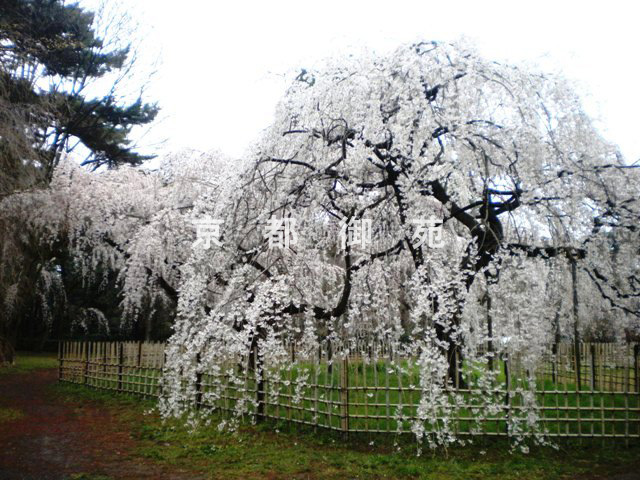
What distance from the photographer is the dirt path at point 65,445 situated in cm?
543

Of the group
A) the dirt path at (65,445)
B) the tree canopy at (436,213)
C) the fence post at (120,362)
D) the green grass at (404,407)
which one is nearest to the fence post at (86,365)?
the dirt path at (65,445)

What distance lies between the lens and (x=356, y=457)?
218 inches

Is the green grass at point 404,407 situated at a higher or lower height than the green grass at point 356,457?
higher

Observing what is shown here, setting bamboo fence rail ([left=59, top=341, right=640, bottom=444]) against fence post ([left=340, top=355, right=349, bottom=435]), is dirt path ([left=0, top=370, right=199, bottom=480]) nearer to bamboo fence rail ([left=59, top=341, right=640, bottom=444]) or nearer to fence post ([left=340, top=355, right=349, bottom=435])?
bamboo fence rail ([left=59, top=341, right=640, bottom=444])

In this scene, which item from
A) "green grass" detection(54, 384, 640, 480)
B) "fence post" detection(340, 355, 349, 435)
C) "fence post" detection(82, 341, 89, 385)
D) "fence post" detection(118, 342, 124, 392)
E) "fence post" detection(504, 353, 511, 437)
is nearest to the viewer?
"green grass" detection(54, 384, 640, 480)

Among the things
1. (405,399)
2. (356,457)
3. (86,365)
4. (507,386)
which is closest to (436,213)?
(507,386)

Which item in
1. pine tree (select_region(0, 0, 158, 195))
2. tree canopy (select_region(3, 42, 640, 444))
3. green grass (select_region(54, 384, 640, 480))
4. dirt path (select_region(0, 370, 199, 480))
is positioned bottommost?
dirt path (select_region(0, 370, 199, 480))

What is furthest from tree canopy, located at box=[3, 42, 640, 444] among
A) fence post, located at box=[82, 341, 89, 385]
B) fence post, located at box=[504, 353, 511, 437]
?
fence post, located at box=[82, 341, 89, 385]

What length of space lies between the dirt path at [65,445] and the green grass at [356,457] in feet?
1.03

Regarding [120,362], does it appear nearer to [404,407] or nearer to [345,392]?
[345,392]

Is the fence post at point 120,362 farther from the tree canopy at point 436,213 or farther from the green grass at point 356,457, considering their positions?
the tree canopy at point 436,213

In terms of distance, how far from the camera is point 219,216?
20.8 ft

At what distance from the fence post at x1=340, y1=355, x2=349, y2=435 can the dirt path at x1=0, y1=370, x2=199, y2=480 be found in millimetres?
1756

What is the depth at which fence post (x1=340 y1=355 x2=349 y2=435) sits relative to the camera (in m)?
6.09
